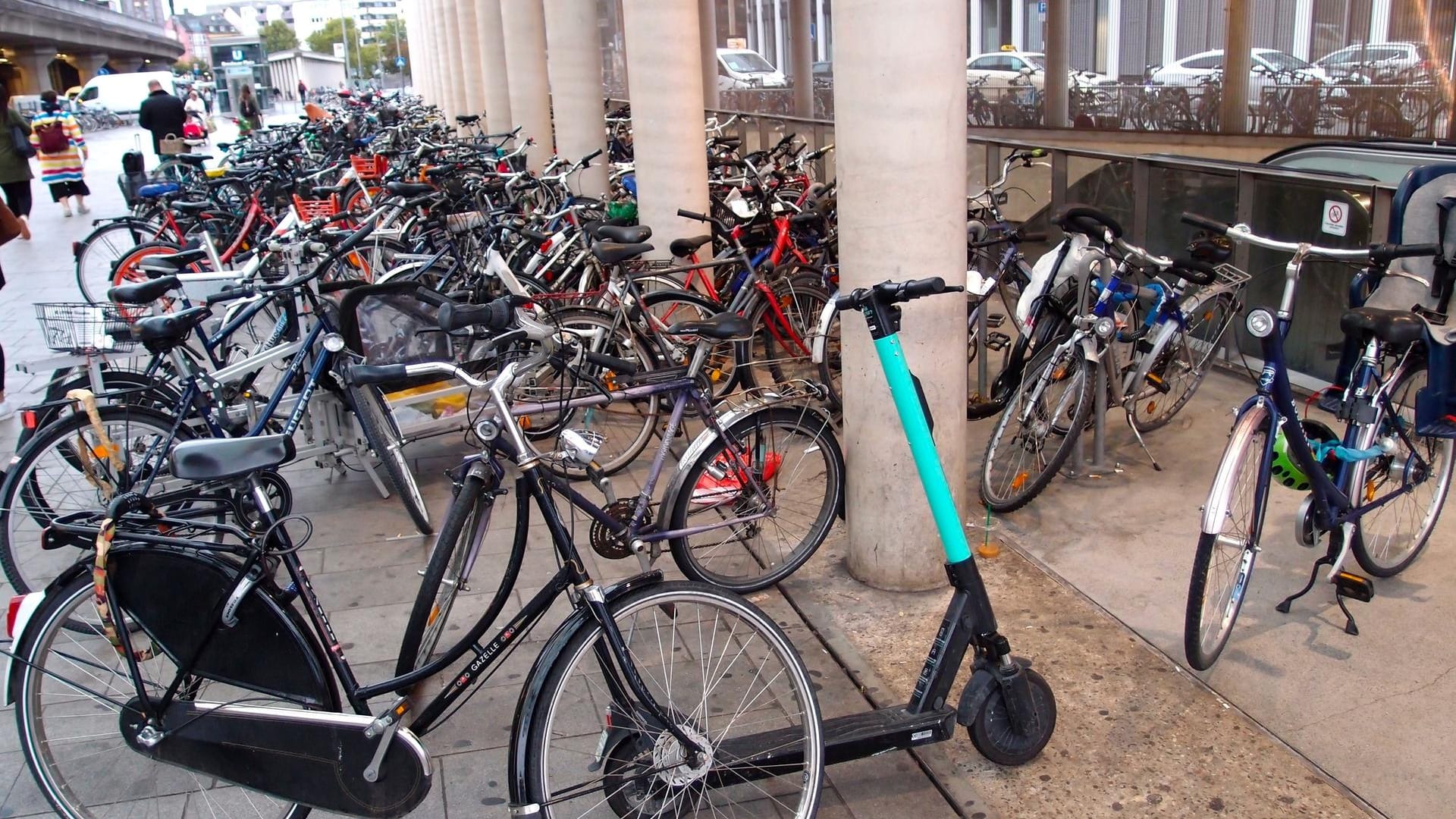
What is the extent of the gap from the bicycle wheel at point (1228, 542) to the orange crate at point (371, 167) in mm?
10158

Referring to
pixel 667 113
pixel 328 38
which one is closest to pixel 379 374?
pixel 667 113

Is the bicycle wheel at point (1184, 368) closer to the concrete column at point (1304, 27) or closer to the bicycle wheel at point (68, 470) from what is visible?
the bicycle wheel at point (68, 470)

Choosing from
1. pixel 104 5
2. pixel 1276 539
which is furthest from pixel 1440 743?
pixel 104 5

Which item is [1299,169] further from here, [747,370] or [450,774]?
[450,774]

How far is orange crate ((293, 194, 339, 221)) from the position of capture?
8.91 metres

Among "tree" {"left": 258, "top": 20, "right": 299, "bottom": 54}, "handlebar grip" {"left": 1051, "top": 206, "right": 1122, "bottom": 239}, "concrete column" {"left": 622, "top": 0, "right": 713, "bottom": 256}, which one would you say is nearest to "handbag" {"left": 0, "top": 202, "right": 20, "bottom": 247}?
"concrete column" {"left": 622, "top": 0, "right": 713, "bottom": 256}

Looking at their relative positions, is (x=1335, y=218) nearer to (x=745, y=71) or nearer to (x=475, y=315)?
(x=475, y=315)

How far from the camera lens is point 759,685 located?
135 inches

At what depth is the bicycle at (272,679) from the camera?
2.67 m

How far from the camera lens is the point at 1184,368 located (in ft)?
18.5

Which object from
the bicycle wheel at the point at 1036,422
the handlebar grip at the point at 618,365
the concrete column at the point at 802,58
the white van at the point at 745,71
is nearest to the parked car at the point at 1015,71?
the concrete column at the point at 802,58

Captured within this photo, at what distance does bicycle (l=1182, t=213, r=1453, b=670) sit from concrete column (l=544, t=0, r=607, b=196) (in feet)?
27.7

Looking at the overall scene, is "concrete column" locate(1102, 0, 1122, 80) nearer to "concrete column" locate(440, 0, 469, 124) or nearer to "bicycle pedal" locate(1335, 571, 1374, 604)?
"bicycle pedal" locate(1335, 571, 1374, 604)

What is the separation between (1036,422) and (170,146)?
13901 millimetres
